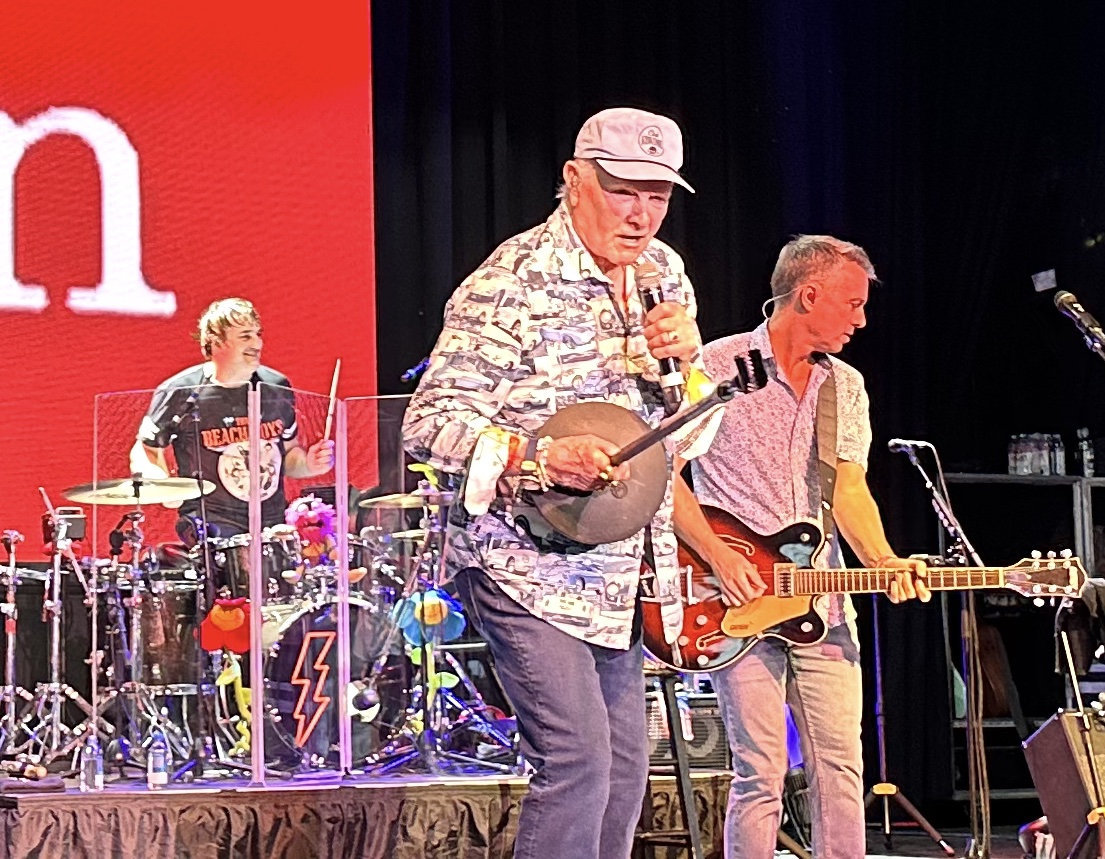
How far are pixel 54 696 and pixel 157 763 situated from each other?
1105mm

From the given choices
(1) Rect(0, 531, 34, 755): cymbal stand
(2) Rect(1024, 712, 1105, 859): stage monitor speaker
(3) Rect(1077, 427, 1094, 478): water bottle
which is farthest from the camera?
(3) Rect(1077, 427, 1094, 478): water bottle

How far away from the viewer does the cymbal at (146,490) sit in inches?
215

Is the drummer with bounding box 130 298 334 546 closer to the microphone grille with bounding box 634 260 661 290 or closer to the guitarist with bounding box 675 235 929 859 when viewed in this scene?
the guitarist with bounding box 675 235 929 859

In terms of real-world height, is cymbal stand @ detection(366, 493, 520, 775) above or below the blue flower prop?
below

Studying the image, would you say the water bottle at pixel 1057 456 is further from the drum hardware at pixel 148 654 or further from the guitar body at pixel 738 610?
the drum hardware at pixel 148 654

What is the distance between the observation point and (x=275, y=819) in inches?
196

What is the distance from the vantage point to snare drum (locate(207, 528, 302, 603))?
5285mm

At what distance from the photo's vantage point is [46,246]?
685cm

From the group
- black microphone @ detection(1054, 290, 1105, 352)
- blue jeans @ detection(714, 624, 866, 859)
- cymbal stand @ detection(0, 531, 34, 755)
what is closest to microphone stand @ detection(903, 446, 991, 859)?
black microphone @ detection(1054, 290, 1105, 352)

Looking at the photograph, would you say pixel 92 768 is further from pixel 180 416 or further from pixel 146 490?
pixel 180 416

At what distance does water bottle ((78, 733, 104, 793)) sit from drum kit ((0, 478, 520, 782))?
0.04 m

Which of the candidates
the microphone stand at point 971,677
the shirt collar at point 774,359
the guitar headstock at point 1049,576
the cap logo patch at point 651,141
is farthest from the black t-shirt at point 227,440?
the cap logo patch at point 651,141

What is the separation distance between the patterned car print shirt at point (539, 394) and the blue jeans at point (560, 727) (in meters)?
0.04

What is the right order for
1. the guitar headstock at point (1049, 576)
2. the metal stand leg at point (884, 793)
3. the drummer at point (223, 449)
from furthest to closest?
the metal stand leg at point (884, 793) → the drummer at point (223, 449) → the guitar headstock at point (1049, 576)
